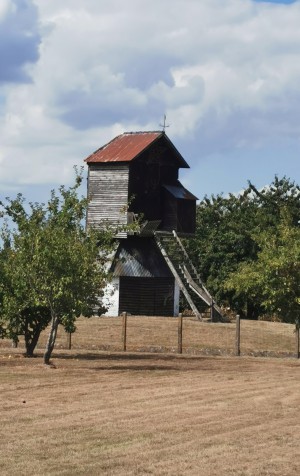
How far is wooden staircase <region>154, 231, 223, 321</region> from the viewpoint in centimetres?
6350

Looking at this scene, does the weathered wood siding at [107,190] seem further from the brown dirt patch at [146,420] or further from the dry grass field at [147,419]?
the brown dirt patch at [146,420]

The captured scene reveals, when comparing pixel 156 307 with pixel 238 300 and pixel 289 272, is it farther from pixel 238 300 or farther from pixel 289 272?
pixel 289 272

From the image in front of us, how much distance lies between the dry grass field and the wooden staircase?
2825 cm

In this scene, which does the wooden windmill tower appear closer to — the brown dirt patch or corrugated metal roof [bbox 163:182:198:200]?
corrugated metal roof [bbox 163:182:198:200]

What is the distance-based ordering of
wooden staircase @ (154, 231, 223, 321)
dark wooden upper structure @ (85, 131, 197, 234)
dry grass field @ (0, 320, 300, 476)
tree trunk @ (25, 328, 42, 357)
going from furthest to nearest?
dark wooden upper structure @ (85, 131, 197, 234), wooden staircase @ (154, 231, 223, 321), tree trunk @ (25, 328, 42, 357), dry grass field @ (0, 320, 300, 476)

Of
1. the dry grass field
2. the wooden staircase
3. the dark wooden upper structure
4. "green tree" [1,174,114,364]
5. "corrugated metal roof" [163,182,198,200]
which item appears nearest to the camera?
the dry grass field

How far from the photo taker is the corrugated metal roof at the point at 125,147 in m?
63.7

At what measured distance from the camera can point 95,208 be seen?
6456 centimetres

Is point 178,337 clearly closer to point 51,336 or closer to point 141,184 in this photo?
point 51,336

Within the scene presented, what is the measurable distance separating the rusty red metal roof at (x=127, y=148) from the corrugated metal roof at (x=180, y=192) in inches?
58.4

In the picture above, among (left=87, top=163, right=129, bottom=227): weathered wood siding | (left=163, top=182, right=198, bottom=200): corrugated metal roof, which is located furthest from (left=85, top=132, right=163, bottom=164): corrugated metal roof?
(left=163, top=182, right=198, bottom=200): corrugated metal roof

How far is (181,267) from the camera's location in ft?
212

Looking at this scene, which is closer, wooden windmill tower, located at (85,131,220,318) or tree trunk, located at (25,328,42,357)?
tree trunk, located at (25,328,42,357)

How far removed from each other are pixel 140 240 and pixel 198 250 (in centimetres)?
931
